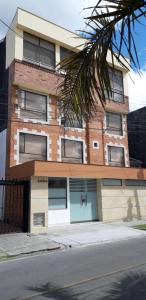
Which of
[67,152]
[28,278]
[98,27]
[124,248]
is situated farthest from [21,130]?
[98,27]

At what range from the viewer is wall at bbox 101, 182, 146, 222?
769 inches

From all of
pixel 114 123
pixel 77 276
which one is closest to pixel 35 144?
pixel 114 123

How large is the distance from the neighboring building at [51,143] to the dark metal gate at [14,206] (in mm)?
864

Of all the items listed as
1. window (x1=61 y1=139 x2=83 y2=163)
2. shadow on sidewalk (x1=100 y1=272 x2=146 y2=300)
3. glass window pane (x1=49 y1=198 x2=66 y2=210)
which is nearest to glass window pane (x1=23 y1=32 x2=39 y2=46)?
window (x1=61 y1=139 x2=83 y2=163)

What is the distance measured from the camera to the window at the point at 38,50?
20359mm

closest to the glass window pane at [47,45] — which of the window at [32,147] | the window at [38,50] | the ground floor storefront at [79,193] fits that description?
the window at [38,50]

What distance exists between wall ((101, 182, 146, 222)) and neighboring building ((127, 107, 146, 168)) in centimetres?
726

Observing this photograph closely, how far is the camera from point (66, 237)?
14133 mm

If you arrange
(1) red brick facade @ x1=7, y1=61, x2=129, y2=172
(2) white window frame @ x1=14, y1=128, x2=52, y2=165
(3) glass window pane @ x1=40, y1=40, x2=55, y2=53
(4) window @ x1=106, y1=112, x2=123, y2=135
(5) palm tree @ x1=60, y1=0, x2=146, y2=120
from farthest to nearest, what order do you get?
(4) window @ x1=106, y1=112, x2=123, y2=135 → (3) glass window pane @ x1=40, y1=40, x2=55, y2=53 → (1) red brick facade @ x1=7, y1=61, x2=129, y2=172 → (2) white window frame @ x1=14, y1=128, x2=52, y2=165 → (5) palm tree @ x1=60, y1=0, x2=146, y2=120

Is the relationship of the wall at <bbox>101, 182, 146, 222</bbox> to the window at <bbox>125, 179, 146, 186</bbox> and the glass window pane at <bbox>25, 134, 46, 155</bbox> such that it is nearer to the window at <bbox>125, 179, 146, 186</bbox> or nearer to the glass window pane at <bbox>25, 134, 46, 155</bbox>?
the window at <bbox>125, 179, 146, 186</bbox>

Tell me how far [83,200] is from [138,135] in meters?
13.1

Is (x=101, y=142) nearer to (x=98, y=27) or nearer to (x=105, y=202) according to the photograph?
(x=105, y=202)

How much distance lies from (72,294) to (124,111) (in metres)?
20.0

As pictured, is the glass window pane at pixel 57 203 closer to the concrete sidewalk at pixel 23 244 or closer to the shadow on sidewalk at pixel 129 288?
the concrete sidewalk at pixel 23 244
